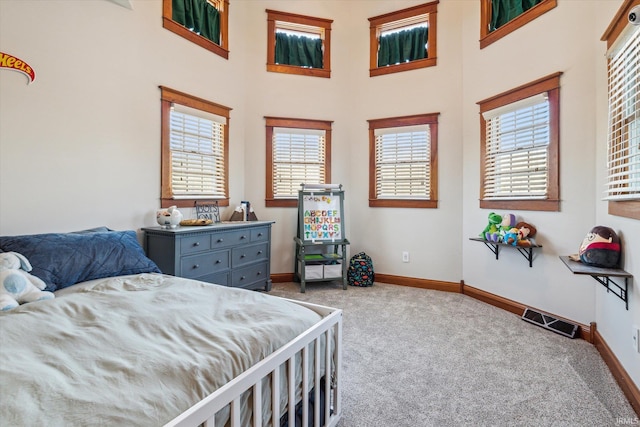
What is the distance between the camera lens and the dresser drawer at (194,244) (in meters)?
2.70

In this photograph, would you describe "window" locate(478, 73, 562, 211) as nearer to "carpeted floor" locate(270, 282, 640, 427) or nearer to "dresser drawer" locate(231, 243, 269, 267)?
"carpeted floor" locate(270, 282, 640, 427)

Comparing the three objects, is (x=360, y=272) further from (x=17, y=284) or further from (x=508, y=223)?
(x=17, y=284)

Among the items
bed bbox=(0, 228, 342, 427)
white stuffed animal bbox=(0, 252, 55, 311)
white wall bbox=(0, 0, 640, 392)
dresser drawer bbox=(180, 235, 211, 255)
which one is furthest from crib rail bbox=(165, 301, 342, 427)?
white wall bbox=(0, 0, 640, 392)

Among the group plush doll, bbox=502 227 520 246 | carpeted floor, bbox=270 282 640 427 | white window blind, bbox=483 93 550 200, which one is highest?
white window blind, bbox=483 93 550 200

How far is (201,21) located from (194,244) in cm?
260

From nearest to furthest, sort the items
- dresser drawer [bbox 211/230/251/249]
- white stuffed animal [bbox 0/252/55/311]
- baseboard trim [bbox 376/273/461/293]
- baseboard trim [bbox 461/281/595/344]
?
white stuffed animal [bbox 0/252/55/311] < baseboard trim [bbox 461/281/595/344] < dresser drawer [bbox 211/230/251/249] < baseboard trim [bbox 376/273/461/293]

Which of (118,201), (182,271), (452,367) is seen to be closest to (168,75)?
(118,201)

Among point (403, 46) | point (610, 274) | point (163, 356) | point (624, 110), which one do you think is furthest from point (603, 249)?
point (403, 46)

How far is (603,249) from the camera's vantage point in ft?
6.56

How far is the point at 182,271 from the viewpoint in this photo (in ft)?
8.86

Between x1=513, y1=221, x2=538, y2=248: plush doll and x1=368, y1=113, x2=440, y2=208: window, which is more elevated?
x1=368, y1=113, x2=440, y2=208: window

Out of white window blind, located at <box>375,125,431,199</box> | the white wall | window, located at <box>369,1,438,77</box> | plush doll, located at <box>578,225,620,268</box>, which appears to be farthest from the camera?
white window blind, located at <box>375,125,431,199</box>

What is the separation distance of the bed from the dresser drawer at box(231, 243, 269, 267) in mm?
1471

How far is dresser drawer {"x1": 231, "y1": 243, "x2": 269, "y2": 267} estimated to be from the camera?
10.7ft
